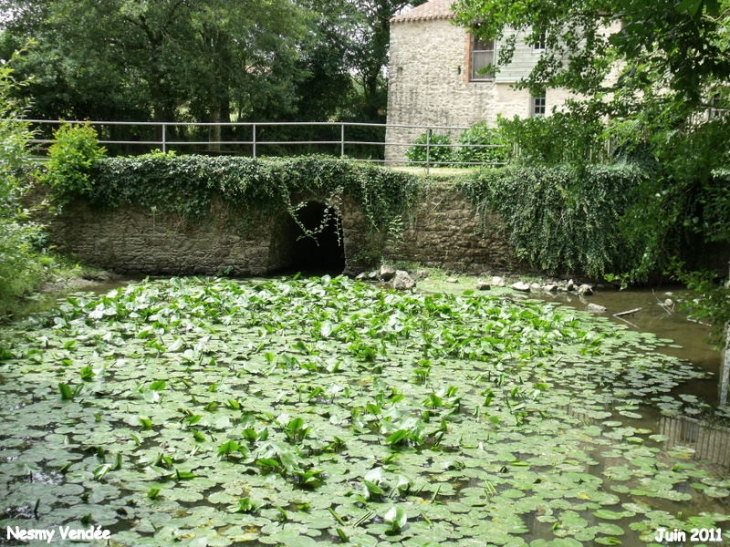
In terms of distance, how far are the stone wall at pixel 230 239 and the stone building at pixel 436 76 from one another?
304 inches

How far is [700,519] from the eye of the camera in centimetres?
393

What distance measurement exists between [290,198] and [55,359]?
807 centimetres

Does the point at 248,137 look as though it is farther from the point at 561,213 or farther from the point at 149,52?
the point at 561,213

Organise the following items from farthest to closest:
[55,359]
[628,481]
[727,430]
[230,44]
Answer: [230,44]
[55,359]
[727,430]
[628,481]

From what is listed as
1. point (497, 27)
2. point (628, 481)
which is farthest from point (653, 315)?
point (628, 481)

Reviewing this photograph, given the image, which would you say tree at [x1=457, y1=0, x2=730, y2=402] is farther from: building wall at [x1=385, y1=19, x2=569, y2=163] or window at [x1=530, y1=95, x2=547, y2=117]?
building wall at [x1=385, y1=19, x2=569, y2=163]

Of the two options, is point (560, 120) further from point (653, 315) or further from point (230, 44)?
point (230, 44)

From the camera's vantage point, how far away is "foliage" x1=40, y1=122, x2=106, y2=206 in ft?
44.5

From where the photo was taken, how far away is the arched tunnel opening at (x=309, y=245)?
14820 mm

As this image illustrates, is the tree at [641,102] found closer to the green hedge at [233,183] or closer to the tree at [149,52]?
the green hedge at [233,183]

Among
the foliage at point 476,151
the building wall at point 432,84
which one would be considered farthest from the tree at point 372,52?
the foliage at point 476,151

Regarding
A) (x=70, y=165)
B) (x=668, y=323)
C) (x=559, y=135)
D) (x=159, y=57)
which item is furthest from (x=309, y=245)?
(x=559, y=135)

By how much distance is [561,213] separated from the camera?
43.8 ft

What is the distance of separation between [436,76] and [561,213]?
35.4ft
